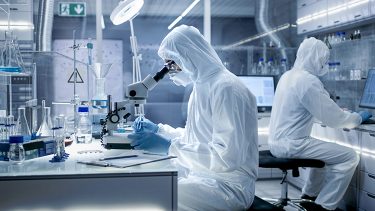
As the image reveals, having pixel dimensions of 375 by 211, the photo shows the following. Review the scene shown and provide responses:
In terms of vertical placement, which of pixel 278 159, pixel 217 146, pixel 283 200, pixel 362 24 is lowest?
pixel 283 200

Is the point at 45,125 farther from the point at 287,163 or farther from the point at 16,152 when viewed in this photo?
the point at 287,163

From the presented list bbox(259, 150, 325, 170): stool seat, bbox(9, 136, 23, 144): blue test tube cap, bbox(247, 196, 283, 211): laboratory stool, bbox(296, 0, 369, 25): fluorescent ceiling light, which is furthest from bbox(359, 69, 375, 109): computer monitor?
bbox(9, 136, 23, 144): blue test tube cap

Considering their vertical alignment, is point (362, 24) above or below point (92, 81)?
above

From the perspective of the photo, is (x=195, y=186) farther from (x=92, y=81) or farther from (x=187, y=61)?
(x=92, y=81)

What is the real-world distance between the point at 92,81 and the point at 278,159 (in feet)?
4.89

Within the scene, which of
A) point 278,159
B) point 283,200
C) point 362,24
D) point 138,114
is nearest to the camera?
point 138,114

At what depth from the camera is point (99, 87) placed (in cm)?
266

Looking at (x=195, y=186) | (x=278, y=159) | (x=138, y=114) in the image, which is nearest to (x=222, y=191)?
(x=195, y=186)

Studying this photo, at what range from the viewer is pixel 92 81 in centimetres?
296

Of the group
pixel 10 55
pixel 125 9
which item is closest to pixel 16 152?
pixel 10 55

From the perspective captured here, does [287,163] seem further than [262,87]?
No

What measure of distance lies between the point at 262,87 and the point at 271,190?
1092 mm

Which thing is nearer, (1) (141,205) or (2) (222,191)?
(1) (141,205)

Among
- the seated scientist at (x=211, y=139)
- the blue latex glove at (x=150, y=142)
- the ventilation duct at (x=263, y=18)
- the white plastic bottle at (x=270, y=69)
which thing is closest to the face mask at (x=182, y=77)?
the seated scientist at (x=211, y=139)
